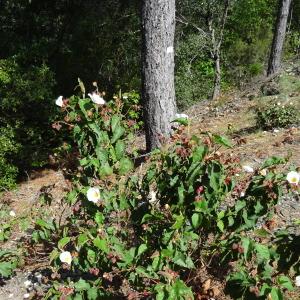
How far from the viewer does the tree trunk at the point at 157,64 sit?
5.49 meters

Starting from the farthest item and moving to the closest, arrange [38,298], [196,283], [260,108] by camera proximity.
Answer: [260,108] → [38,298] → [196,283]

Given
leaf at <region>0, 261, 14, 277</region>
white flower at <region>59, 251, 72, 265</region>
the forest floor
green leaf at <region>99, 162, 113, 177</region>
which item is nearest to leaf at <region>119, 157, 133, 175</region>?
green leaf at <region>99, 162, 113, 177</region>

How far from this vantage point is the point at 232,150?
374cm

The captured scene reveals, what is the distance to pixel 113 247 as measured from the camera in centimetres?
286

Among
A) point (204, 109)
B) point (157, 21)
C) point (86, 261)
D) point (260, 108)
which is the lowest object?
point (204, 109)

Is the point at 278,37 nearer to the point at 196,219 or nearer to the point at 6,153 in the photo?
the point at 6,153

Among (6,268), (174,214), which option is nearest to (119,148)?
(174,214)

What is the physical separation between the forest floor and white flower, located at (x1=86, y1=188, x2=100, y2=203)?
0.84 ft

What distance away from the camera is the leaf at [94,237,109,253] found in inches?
108

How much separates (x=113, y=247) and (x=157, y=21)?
3.36 m

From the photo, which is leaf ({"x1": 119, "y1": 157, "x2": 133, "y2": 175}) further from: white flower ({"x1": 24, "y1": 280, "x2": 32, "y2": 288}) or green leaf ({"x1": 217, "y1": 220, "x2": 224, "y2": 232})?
white flower ({"x1": 24, "y1": 280, "x2": 32, "y2": 288})

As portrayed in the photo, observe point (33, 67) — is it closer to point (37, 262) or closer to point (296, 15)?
point (37, 262)

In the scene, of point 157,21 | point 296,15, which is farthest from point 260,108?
point 296,15

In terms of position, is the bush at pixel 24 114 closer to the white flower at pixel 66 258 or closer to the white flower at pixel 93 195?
the white flower at pixel 66 258
